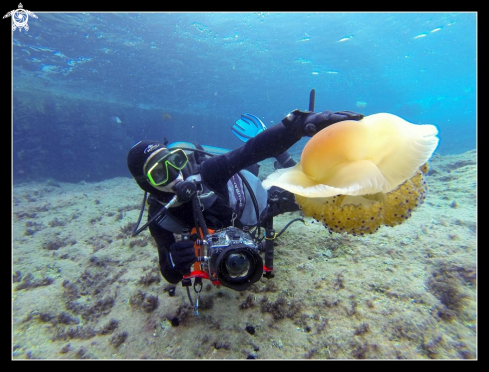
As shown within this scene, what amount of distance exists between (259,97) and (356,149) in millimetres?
46019

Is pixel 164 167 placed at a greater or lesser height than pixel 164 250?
greater

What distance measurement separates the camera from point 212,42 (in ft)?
67.6

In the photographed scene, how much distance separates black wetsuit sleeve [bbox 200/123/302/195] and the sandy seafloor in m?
1.48

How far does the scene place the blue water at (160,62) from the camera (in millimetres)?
16672

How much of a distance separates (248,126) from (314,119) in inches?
149

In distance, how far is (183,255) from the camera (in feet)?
8.47

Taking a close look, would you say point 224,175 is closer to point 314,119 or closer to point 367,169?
point 314,119

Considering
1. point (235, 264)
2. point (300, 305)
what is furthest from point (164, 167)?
point (300, 305)

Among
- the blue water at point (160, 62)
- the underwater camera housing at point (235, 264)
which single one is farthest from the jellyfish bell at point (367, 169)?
the blue water at point (160, 62)

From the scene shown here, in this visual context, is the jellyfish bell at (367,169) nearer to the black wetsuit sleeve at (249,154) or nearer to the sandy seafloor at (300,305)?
the black wetsuit sleeve at (249,154)

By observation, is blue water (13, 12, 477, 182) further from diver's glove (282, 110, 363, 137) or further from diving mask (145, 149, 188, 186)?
diver's glove (282, 110, 363, 137)

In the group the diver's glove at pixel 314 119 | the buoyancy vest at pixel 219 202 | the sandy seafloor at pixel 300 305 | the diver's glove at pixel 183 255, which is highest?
the diver's glove at pixel 314 119

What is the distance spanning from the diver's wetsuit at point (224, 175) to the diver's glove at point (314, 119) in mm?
65

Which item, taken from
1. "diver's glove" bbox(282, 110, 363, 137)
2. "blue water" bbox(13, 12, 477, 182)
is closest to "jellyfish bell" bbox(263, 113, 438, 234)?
"diver's glove" bbox(282, 110, 363, 137)
